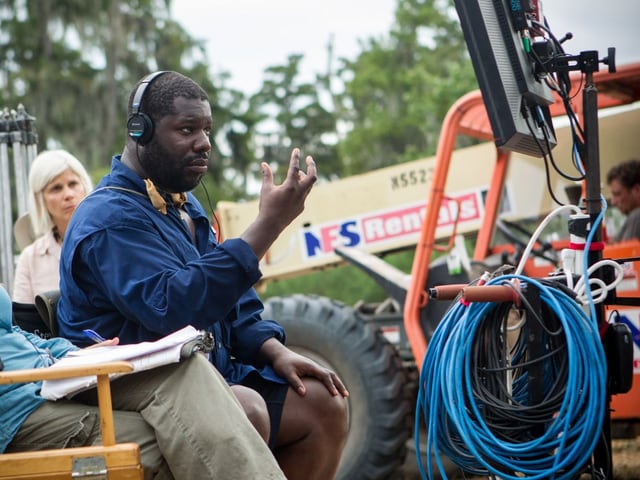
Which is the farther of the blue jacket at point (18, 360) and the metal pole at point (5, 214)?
the metal pole at point (5, 214)

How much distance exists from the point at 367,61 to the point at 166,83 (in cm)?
2312

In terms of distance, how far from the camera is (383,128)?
23.2 m

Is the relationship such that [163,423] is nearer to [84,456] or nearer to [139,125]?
[84,456]

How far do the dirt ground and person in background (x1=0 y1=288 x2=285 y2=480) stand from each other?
322 centimetres

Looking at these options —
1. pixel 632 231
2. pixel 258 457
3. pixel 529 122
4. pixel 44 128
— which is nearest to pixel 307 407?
pixel 258 457

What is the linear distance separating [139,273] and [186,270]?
14 centimetres

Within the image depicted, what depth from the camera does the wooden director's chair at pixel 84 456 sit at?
8.35 feet

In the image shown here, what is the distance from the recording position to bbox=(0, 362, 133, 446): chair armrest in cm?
253

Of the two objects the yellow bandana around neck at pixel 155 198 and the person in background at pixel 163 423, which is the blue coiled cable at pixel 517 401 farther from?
the yellow bandana around neck at pixel 155 198

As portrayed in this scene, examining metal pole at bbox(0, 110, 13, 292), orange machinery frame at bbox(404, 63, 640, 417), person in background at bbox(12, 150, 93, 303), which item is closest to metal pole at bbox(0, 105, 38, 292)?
metal pole at bbox(0, 110, 13, 292)

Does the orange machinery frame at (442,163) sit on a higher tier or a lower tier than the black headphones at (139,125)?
lower

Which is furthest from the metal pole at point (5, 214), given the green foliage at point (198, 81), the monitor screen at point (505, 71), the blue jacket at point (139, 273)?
the green foliage at point (198, 81)

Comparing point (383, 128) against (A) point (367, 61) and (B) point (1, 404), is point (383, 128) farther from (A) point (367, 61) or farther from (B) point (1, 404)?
(B) point (1, 404)

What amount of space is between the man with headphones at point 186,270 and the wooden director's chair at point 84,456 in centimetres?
30
